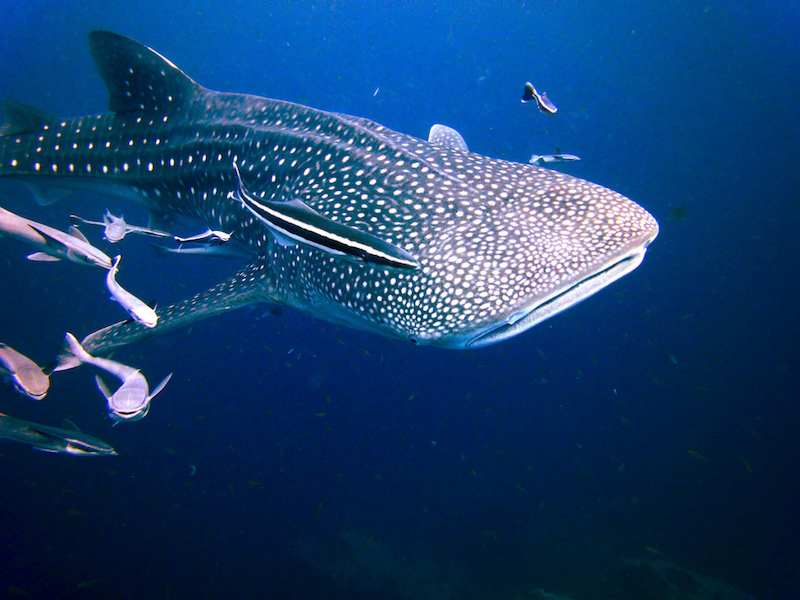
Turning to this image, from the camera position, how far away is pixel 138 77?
4.28m

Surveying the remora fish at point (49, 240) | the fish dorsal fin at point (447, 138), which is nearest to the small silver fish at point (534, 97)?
the fish dorsal fin at point (447, 138)

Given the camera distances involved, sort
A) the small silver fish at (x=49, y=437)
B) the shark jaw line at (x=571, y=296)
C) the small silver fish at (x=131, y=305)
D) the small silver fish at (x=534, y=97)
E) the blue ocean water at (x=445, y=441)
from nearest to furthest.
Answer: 1. the shark jaw line at (x=571, y=296)
2. the small silver fish at (x=131, y=305)
3. the small silver fish at (x=49, y=437)
4. the small silver fish at (x=534, y=97)
5. the blue ocean water at (x=445, y=441)

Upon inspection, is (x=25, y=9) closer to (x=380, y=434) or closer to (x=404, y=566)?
(x=380, y=434)

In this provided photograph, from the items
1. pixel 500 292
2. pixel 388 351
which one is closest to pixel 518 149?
pixel 388 351

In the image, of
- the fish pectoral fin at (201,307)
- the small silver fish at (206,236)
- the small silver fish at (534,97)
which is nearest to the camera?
the small silver fish at (206,236)

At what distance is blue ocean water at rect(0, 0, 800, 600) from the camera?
8586 mm

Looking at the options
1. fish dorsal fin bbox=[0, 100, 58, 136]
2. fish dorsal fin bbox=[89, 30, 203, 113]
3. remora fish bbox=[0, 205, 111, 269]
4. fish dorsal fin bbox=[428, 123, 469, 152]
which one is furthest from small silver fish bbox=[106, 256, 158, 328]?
fish dorsal fin bbox=[428, 123, 469, 152]

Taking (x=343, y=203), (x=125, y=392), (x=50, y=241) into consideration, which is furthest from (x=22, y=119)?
(x=343, y=203)

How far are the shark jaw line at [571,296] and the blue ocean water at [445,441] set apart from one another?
6.63m

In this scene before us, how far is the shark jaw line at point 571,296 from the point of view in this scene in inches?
84.7

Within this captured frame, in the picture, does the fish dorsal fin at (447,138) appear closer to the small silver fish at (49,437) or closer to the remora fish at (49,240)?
the remora fish at (49,240)

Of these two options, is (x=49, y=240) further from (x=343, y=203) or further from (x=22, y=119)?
(x=22, y=119)

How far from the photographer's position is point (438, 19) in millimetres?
16625

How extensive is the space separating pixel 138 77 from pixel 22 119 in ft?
6.32
